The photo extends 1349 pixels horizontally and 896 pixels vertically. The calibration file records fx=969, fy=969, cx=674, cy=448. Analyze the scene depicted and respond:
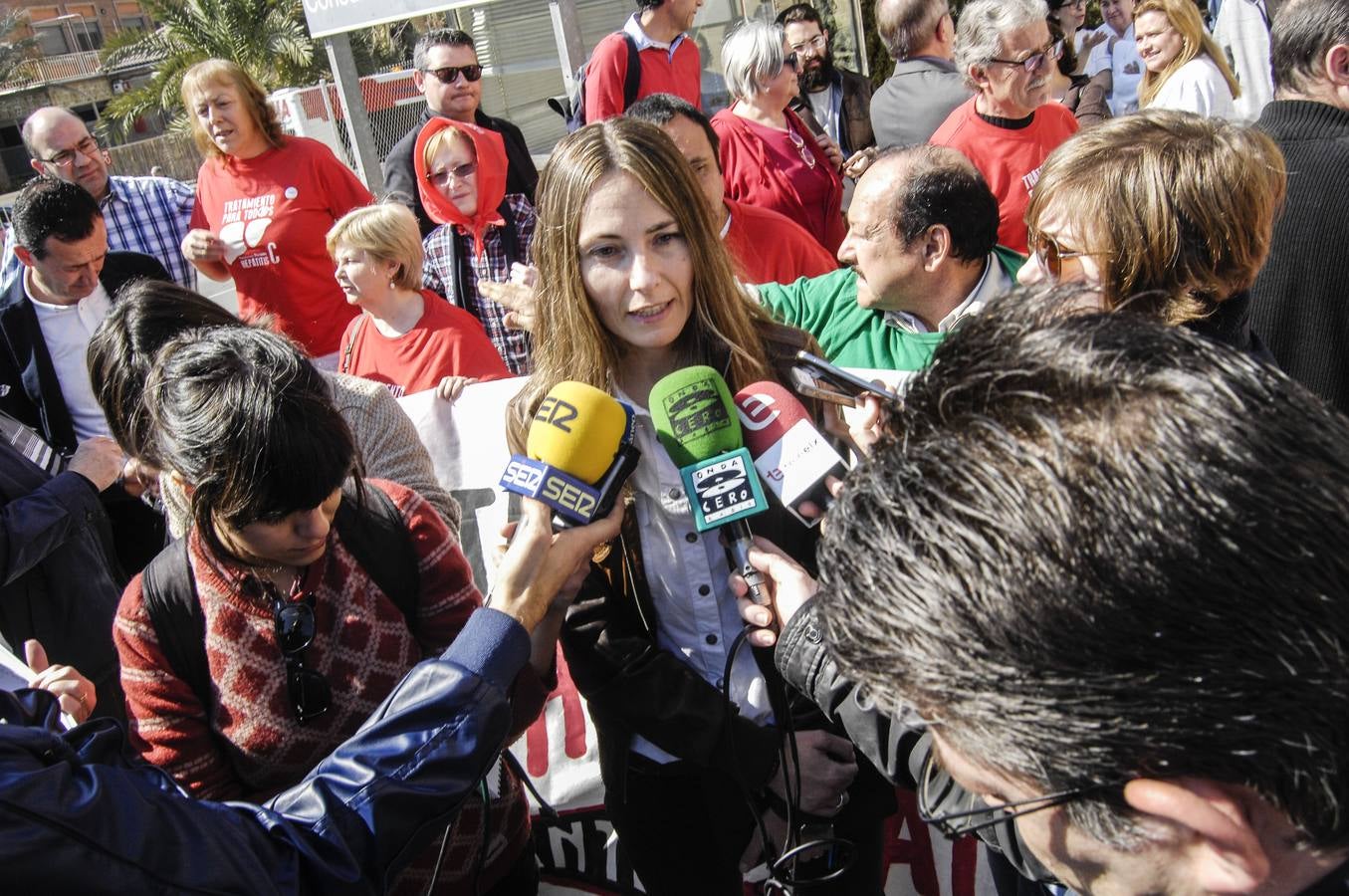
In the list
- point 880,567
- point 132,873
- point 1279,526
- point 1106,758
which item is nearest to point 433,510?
point 132,873

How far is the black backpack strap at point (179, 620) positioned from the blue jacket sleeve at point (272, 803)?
26 cm

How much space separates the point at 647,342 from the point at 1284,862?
143cm

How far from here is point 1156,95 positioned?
15.7 feet

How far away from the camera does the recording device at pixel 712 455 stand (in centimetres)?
164

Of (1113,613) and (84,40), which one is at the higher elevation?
(84,40)

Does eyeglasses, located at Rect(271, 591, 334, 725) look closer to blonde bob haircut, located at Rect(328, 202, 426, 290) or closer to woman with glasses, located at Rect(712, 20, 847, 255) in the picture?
blonde bob haircut, located at Rect(328, 202, 426, 290)

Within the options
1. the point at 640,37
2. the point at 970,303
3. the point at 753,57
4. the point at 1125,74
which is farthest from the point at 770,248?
the point at 1125,74

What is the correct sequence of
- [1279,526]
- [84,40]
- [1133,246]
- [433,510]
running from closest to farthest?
[1279,526], [1133,246], [433,510], [84,40]

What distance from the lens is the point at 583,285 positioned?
2.05 meters

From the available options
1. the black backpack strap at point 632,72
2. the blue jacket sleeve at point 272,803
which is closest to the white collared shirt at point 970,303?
the blue jacket sleeve at point 272,803

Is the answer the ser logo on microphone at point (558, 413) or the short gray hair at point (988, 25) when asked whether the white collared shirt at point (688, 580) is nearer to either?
the ser logo on microphone at point (558, 413)

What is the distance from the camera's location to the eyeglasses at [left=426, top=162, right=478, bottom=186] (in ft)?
14.0

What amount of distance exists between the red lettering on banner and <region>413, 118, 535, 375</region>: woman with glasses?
1638 mm

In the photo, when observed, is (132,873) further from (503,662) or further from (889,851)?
(889,851)
